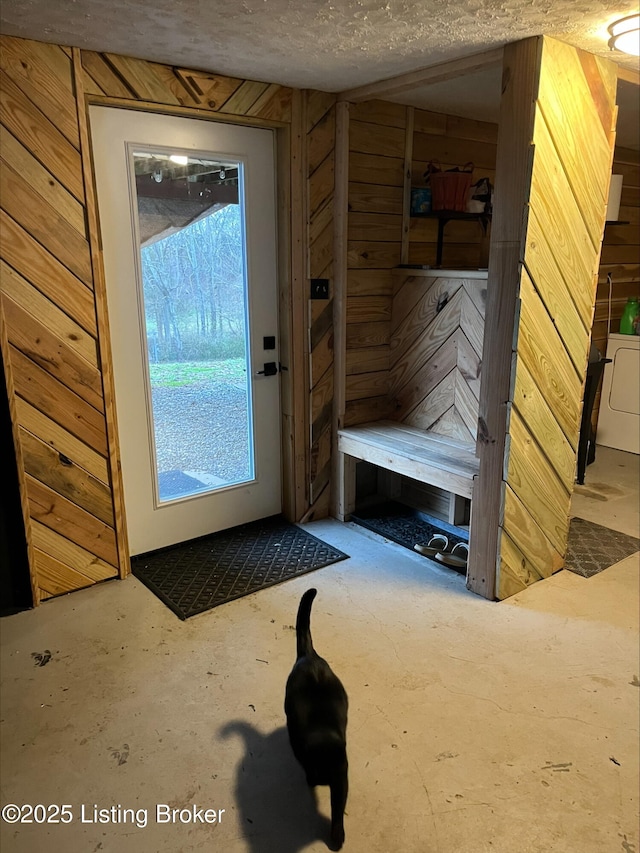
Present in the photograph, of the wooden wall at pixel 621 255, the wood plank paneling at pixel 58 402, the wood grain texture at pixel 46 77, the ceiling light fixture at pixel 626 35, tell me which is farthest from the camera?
the wooden wall at pixel 621 255

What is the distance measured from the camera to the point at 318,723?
157 centimetres

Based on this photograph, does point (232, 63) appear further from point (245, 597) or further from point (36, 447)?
point (245, 597)

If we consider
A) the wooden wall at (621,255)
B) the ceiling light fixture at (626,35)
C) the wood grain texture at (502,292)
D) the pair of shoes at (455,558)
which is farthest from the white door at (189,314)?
the wooden wall at (621,255)

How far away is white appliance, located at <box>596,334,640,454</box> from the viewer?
4602 mm

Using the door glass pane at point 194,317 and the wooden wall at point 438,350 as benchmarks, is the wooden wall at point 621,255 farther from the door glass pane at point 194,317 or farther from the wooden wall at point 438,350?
the door glass pane at point 194,317

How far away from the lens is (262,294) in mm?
3109

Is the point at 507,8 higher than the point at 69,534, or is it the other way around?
the point at 507,8

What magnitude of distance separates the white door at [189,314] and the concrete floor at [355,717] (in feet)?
1.97

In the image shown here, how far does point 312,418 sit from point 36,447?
1.39 meters

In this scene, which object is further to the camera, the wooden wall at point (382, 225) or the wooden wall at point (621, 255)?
the wooden wall at point (621, 255)

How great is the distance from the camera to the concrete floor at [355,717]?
5.24 feet

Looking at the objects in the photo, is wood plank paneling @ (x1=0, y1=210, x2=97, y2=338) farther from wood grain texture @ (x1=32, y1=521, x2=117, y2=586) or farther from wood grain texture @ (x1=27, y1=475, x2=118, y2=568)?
wood grain texture @ (x1=32, y1=521, x2=117, y2=586)

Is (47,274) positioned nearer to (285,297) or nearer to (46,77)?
(46,77)

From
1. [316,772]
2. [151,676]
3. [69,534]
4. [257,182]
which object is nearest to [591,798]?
[316,772]
